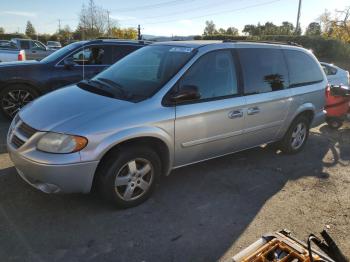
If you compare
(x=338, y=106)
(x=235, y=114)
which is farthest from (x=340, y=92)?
(x=235, y=114)

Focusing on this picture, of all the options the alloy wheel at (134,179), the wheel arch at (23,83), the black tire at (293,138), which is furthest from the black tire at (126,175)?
the wheel arch at (23,83)

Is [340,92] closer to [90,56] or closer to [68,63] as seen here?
[90,56]

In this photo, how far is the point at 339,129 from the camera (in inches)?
324

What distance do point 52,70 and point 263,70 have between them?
433 centimetres

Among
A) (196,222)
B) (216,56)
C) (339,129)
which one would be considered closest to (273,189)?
(196,222)

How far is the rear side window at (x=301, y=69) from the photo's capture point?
5.55m

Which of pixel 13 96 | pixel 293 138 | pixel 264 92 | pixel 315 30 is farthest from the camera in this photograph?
pixel 315 30

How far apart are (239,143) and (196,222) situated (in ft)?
5.03

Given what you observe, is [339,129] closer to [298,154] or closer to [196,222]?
[298,154]

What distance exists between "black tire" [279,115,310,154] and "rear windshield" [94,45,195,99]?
7.88ft

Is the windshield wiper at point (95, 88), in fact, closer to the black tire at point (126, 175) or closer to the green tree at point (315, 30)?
the black tire at point (126, 175)

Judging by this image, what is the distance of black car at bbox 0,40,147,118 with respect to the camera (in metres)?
6.97

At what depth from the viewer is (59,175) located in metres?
3.37

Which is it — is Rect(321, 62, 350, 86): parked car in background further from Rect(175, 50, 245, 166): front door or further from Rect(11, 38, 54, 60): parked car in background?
Rect(11, 38, 54, 60): parked car in background
